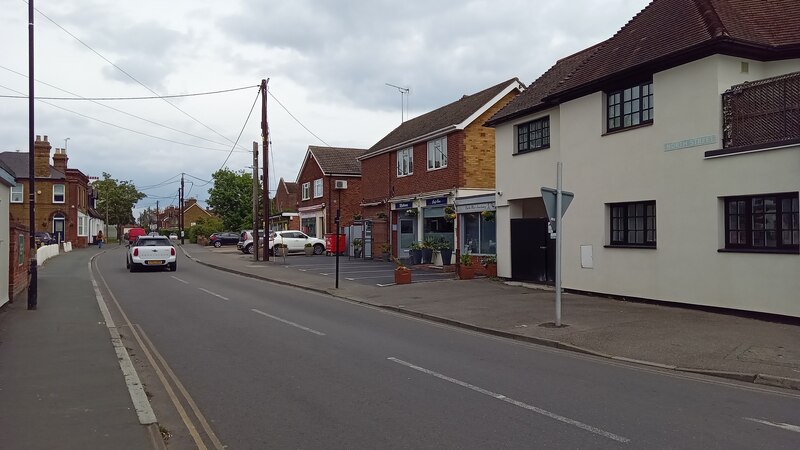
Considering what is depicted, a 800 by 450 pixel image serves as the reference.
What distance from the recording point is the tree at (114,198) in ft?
262

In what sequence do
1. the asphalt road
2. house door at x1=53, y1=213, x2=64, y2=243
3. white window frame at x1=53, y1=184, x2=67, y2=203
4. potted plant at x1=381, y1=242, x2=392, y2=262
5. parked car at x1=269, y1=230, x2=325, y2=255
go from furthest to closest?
house door at x1=53, y1=213, x2=64, y2=243
white window frame at x1=53, y1=184, x2=67, y2=203
parked car at x1=269, y1=230, x2=325, y2=255
potted plant at x1=381, y1=242, x2=392, y2=262
the asphalt road

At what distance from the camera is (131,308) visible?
46.0 ft

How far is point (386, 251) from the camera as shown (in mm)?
30141

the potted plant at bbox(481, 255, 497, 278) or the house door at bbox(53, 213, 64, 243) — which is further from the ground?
the house door at bbox(53, 213, 64, 243)

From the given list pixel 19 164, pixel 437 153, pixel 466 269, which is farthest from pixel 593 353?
pixel 19 164

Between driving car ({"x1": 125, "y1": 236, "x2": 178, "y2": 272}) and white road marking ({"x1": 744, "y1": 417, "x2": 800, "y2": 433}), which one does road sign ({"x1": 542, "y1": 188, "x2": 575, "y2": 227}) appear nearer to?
white road marking ({"x1": 744, "y1": 417, "x2": 800, "y2": 433})

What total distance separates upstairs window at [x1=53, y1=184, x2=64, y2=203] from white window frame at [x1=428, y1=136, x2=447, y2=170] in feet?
129

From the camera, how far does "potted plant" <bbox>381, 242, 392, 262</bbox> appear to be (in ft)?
98.3

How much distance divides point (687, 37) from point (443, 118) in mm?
15353

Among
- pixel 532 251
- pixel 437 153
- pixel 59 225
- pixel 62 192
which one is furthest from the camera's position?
pixel 59 225

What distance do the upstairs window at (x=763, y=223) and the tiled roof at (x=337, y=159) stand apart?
2970cm

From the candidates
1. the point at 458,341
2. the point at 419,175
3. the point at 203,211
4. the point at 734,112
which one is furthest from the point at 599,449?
the point at 203,211

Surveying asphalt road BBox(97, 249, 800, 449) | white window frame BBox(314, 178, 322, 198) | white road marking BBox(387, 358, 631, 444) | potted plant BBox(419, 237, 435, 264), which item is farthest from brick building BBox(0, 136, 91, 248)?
white road marking BBox(387, 358, 631, 444)

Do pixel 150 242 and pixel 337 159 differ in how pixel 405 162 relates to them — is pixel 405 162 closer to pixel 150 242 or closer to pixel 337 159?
pixel 150 242
